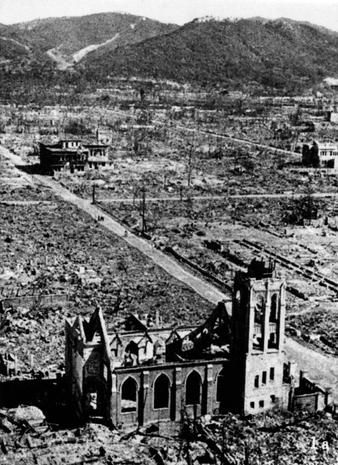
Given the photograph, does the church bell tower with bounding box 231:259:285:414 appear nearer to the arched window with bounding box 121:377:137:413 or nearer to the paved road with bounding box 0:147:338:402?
the paved road with bounding box 0:147:338:402

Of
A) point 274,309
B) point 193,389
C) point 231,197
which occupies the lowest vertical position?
point 193,389

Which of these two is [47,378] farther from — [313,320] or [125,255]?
[125,255]

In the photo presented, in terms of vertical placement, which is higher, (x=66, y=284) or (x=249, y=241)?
(x=249, y=241)

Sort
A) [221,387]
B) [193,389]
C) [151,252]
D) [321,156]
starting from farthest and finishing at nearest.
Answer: [321,156] < [151,252] < [221,387] < [193,389]

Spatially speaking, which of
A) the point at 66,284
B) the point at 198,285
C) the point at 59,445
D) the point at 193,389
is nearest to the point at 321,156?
the point at 198,285

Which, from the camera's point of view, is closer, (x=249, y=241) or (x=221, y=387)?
(x=221, y=387)

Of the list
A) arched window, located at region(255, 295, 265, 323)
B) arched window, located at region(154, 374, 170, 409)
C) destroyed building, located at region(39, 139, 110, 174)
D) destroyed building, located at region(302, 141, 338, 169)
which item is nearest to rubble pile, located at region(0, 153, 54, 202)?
destroyed building, located at region(39, 139, 110, 174)

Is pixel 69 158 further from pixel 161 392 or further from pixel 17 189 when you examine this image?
pixel 161 392
